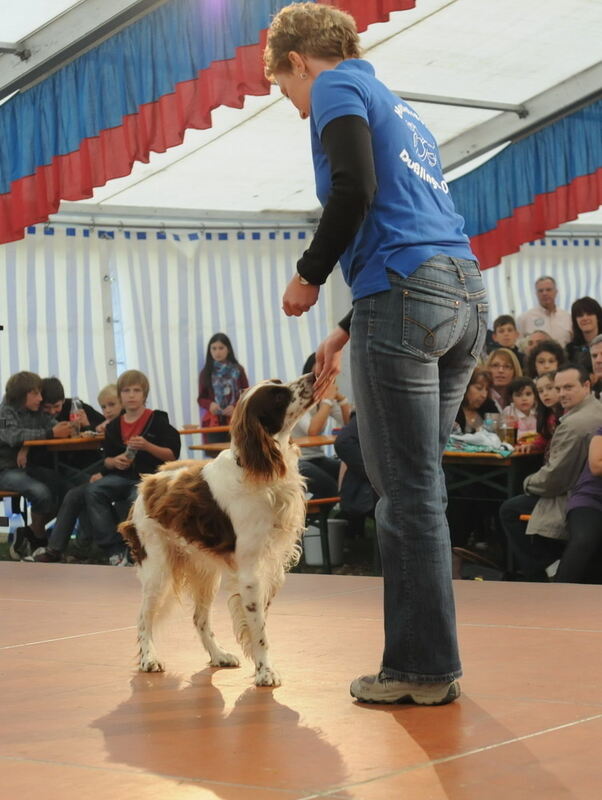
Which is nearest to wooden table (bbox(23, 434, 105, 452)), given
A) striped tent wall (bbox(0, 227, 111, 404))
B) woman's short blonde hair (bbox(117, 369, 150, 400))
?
woman's short blonde hair (bbox(117, 369, 150, 400))

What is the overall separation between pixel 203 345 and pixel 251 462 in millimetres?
8221

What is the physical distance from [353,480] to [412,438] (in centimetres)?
477


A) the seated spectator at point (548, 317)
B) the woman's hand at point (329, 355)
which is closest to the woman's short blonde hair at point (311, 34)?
the woman's hand at point (329, 355)

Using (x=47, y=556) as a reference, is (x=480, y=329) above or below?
above

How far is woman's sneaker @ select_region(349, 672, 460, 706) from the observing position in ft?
8.98

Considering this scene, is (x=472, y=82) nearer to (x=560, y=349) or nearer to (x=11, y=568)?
(x=560, y=349)

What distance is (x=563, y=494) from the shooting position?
5.79 metres

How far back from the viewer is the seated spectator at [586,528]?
542cm

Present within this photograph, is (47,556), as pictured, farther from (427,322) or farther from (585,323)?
(427,322)

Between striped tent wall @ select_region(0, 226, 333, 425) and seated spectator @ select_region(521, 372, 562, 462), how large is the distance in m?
5.11

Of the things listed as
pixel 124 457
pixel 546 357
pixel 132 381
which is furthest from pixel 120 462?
pixel 546 357

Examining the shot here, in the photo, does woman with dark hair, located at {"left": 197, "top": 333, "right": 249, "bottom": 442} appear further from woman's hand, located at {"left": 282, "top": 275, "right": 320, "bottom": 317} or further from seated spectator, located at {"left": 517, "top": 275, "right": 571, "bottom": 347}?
woman's hand, located at {"left": 282, "top": 275, "right": 320, "bottom": 317}

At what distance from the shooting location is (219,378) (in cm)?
1065

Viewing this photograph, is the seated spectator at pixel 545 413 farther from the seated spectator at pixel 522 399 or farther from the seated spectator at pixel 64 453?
the seated spectator at pixel 64 453
